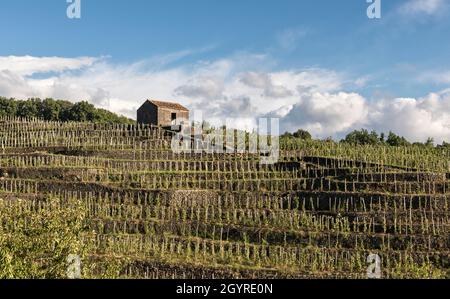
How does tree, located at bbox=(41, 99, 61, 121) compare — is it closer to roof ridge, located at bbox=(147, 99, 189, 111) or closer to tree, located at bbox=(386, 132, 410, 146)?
roof ridge, located at bbox=(147, 99, 189, 111)

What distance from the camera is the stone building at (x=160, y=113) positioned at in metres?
74.0

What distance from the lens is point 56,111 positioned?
4345 inches

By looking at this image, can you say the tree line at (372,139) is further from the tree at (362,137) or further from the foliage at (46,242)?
the foliage at (46,242)

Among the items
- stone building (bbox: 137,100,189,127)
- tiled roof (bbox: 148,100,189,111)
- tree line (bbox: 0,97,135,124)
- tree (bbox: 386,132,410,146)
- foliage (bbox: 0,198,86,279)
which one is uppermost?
tree line (bbox: 0,97,135,124)

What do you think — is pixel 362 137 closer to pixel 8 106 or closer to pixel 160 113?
pixel 160 113

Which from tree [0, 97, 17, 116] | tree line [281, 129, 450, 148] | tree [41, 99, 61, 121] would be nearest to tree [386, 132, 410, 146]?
tree line [281, 129, 450, 148]

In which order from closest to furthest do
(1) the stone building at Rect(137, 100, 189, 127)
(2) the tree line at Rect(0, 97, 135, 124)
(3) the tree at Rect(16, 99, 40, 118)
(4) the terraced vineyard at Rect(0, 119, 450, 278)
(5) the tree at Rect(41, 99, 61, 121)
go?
1. (4) the terraced vineyard at Rect(0, 119, 450, 278)
2. (1) the stone building at Rect(137, 100, 189, 127)
3. (2) the tree line at Rect(0, 97, 135, 124)
4. (5) the tree at Rect(41, 99, 61, 121)
5. (3) the tree at Rect(16, 99, 40, 118)

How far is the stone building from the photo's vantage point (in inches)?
2913

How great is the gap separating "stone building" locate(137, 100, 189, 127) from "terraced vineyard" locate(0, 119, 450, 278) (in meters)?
11.1

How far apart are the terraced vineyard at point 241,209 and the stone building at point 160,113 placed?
11128 mm

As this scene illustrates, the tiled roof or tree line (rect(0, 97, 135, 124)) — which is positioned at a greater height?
tree line (rect(0, 97, 135, 124))

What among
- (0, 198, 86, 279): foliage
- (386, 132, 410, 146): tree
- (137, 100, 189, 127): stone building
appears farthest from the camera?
(386, 132, 410, 146): tree

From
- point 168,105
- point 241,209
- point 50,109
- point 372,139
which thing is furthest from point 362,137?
point 50,109
